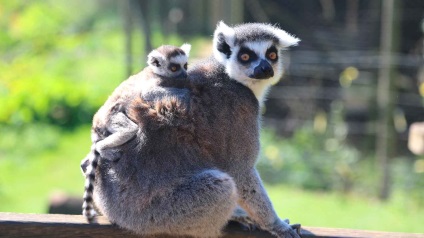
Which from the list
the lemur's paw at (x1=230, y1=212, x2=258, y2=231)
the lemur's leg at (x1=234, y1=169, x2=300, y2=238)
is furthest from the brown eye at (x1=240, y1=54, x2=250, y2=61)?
the lemur's paw at (x1=230, y1=212, x2=258, y2=231)

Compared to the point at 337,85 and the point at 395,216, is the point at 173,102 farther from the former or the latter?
the point at 337,85

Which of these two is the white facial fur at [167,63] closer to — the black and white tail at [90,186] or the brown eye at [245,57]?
the brown eye at [245,57]

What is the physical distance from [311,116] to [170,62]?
5775 mm

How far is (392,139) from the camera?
8352mm

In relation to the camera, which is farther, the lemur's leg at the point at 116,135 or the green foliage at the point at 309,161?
the green foliage at the point at 309,161

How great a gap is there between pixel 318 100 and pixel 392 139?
3.86 feet

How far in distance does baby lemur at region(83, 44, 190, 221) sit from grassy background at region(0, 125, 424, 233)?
387 cm

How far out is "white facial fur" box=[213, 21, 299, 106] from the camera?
3.54 metres

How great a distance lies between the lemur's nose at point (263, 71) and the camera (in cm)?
353

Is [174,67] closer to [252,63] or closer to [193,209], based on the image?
[252,63]

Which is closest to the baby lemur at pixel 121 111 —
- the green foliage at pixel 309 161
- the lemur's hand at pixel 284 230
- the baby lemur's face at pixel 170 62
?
the baby lemur's face at pixel 170 62

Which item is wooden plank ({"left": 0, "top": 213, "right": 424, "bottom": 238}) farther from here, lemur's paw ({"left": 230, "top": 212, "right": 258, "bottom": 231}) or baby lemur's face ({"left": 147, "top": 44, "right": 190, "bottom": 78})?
baby lemur's face ({"left": 147, "top": 44, "right": 190, "bottom": 78})

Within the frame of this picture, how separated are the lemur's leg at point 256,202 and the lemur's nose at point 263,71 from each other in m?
0.52

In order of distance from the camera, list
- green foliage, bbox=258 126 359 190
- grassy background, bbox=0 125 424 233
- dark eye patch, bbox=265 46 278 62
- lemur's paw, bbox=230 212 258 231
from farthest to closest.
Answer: green foliage, bbox=258 126 359 190, grassy background, bbox=0 125 424 233, dark eye patch, bbox=265 46 278 62, lemur's paw, bbox=230 212 258 231
